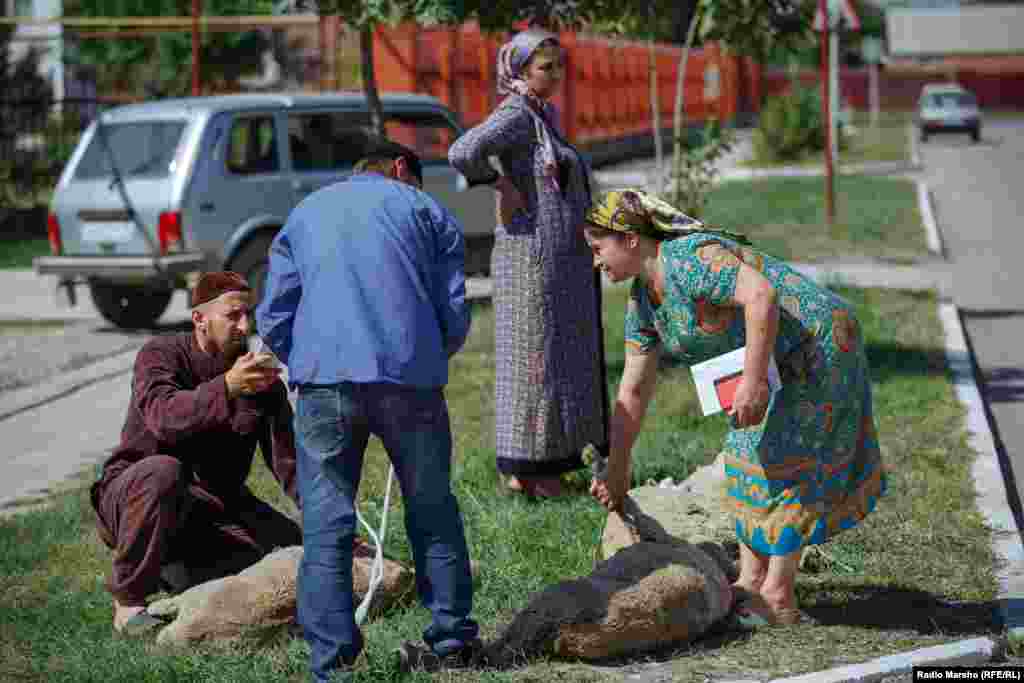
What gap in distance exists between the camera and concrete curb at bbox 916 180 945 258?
759 inches

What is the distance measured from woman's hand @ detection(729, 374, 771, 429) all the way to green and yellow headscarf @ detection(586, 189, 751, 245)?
21.1 inches

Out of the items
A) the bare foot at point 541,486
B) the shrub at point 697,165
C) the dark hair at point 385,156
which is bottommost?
the bare foot at point 541,486

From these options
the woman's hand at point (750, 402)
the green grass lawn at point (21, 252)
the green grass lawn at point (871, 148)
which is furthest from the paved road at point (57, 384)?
the green grass lawn at point (871, 148)

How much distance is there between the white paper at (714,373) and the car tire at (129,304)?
9.70 meters

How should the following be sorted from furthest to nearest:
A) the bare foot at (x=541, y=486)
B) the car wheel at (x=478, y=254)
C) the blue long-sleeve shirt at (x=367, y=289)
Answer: the car wheel at (x=478, y=254)
the bare foot at (x=541, y=486)
the blue long-sleeve shirt at (x=367, y=289)

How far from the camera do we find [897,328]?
12758mm

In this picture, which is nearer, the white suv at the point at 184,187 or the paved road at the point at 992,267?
the paved road at the point at 992,267

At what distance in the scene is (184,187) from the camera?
13148 mm

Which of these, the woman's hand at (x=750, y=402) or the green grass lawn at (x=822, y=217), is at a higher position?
the woman's hand at (x=750, y=402)

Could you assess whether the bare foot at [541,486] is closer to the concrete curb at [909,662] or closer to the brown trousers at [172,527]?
the brown trousers at [172,527]

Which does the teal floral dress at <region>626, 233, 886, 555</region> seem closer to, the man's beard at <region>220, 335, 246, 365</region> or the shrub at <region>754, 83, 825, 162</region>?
the man's beard at <region>220, 335, 246, 365</region>

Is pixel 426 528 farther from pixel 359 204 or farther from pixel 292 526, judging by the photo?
pixel 292 526


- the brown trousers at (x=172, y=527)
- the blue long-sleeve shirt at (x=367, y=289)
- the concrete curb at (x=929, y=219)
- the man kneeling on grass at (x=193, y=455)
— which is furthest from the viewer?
the concrete curb at (x=929, y=219)

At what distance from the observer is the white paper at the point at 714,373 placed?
16.5 ft
